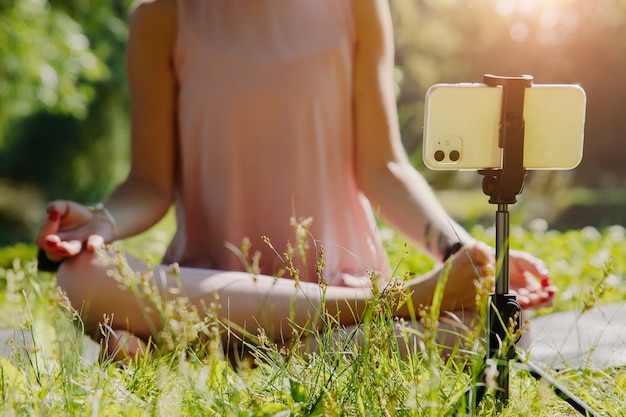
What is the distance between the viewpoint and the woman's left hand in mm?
1988

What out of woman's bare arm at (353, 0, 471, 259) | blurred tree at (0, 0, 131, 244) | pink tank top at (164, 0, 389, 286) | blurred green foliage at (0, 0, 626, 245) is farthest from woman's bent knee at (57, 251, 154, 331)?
blurred tree at (0, 0, 131, 244)

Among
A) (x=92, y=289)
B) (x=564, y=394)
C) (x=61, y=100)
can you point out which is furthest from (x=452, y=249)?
(x=61, y=100)

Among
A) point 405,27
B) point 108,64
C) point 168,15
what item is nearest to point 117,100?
point 108,64

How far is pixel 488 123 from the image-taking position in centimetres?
155

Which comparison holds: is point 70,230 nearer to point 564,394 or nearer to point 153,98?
point 153,98

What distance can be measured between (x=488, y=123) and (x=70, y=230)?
1.11 m

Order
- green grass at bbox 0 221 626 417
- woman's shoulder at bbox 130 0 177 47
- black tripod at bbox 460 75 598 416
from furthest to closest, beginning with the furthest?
woman's shoulder at bbox 130 0 177 47 → black tripod at bbox 460 75 598 416 → green grass at bbox 0 221 626 417

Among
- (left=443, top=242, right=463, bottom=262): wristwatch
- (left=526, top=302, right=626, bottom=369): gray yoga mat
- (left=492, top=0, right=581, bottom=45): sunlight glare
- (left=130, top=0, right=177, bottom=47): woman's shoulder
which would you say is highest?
(left=492, top=0, right=581, bottom=45): sunlight glare

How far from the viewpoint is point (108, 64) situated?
966 centimetres

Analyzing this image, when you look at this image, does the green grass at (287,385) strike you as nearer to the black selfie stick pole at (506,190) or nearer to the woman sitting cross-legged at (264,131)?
the black selfie stick pole at (506,190)

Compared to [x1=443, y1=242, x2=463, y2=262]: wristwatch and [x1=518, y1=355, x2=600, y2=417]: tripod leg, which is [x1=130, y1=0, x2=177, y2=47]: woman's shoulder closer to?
[x1=443, y1=242, x2=463, y2=262]: wristwatch

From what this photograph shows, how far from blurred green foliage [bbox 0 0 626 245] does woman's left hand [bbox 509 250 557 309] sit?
2797mm

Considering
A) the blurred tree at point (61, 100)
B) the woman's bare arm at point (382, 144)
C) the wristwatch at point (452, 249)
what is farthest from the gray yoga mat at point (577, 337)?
the blurred tree at point (61, 100)

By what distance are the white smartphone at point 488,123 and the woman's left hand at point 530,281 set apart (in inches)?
17.8
